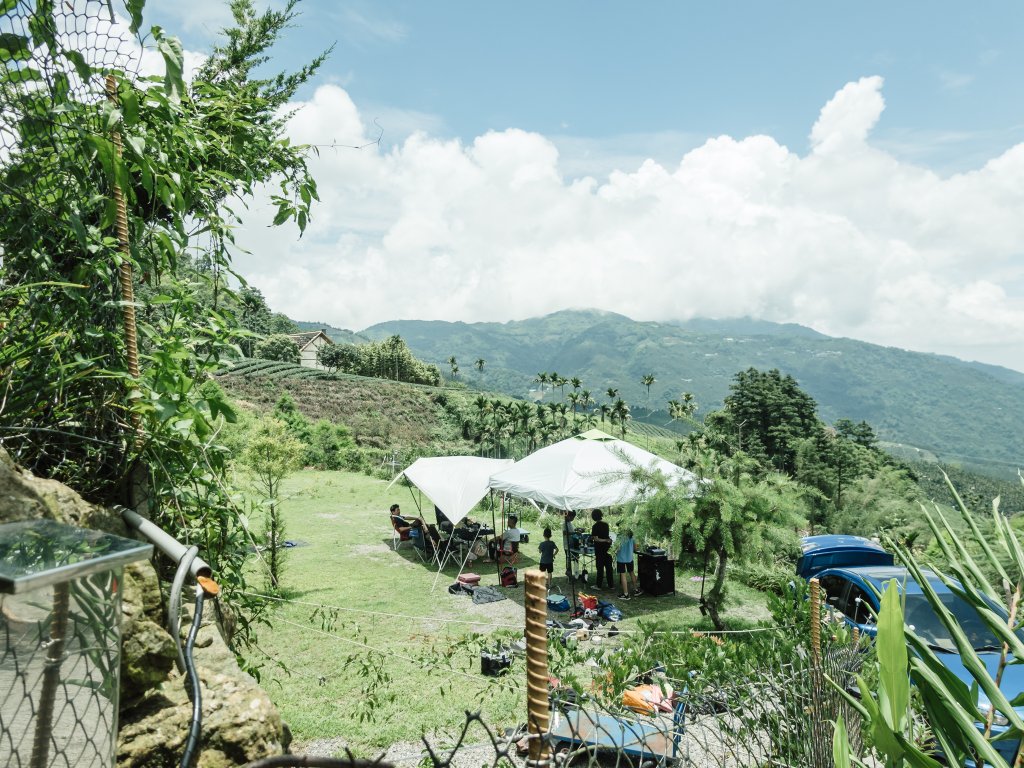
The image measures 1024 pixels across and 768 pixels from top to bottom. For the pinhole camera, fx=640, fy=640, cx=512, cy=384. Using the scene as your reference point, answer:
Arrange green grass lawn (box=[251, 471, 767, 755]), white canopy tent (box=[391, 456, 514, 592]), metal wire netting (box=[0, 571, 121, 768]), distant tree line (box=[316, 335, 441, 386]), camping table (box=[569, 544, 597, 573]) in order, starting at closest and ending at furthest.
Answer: metal wire netting (box=[0, 571, 121, 768]) → green grass lawn (box=[251, 471, 767, 755]) → white canopy tent (box=[391, 456, 514, 592]) → camping table (box=[569, 544, 597, 573]) → distant tree line (box=[316, 335, 441, 386])

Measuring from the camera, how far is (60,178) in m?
2.11

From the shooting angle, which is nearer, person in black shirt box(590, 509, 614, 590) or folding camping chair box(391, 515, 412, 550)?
person in black shirt box(590, 509, 614, 590)

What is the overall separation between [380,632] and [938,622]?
6.84 m

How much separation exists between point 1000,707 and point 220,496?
2.79 m

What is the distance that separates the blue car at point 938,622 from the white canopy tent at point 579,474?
8.91 ft

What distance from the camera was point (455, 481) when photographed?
13117 millimetres

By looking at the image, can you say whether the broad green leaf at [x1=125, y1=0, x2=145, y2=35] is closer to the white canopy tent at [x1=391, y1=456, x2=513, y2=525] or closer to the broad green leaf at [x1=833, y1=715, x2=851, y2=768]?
the broad green leaf at [x1=833, y1=715, x2=851, y2=768]

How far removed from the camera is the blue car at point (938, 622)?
5285 millimetres

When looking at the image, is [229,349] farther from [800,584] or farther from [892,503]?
[892,503]

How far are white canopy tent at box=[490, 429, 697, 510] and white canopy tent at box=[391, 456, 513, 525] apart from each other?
564 mm

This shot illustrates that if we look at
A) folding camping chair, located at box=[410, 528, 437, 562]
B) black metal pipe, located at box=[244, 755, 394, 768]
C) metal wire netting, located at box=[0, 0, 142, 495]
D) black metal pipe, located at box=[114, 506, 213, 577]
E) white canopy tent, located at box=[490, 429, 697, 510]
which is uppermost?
metal wire netting, located at box=[0, 0, 142, 495]

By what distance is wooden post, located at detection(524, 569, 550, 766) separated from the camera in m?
1.53

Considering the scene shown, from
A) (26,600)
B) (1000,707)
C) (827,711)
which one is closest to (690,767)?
(827,711)

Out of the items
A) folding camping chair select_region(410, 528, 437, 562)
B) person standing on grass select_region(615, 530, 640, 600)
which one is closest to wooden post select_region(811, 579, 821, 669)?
person standing on grass select_region(615, 530, 640, 600)
